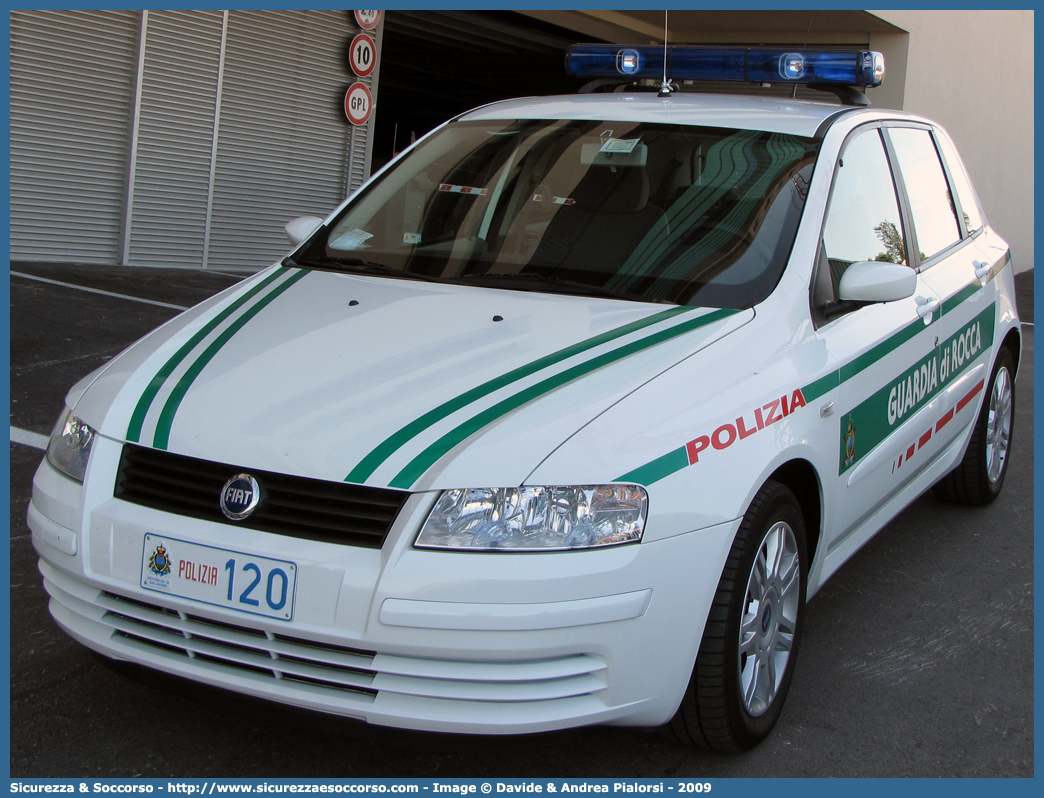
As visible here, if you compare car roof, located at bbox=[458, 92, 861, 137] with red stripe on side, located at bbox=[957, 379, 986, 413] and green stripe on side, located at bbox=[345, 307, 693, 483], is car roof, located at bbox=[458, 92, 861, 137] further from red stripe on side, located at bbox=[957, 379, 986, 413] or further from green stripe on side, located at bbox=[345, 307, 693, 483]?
red stripe on side, located at bbox=[957, 379, 986, 413]

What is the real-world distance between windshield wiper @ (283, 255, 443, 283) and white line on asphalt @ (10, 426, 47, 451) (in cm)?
194

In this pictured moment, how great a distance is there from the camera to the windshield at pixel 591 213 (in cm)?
330

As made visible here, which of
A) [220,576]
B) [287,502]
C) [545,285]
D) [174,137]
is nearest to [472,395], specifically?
[287,502]

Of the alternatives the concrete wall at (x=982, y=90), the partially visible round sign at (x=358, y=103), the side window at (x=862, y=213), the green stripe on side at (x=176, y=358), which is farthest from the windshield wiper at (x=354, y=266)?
the concrete wall at (x=982, y=90)

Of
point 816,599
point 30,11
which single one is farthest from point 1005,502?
point 30,11

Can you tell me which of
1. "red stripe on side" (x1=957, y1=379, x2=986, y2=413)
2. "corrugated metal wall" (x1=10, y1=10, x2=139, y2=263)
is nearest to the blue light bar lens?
"red stripe on side" (x1=957, y1=379, x2=986, y2=413)

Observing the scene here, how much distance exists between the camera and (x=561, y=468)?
7.84 feet

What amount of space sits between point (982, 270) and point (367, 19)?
902cm

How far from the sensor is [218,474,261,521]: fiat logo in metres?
2.43

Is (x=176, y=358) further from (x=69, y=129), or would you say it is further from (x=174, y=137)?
(x=174, y=137)

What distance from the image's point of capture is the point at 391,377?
2.70 metres

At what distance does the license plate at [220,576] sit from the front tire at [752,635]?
0.98 meters

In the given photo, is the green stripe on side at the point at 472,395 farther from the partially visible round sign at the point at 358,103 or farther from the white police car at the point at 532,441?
the partially visible round sign at the point at 358,103

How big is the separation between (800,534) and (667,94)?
2007 millimetres
